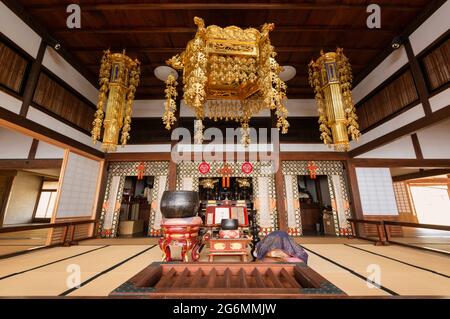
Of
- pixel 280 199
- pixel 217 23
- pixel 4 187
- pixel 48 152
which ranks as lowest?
pixel 280 199

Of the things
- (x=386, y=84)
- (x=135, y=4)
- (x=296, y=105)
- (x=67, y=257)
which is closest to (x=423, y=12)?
(x=386, y=84)

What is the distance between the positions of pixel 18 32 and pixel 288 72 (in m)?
5.88

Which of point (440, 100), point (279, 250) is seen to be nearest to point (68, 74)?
point (279, 250)

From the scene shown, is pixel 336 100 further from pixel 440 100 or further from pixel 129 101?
pixel 129 101

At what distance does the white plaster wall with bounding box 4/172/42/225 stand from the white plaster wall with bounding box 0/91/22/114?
6.52 m

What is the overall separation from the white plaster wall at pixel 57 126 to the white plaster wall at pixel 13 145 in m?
1.89

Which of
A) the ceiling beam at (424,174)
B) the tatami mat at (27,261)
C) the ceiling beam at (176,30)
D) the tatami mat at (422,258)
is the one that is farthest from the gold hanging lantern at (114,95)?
the ceiling beam at (424,174)

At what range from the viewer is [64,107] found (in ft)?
14.8

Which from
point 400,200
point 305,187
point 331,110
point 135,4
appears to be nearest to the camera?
point 135,4

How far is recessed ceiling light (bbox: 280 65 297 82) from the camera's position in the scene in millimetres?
5076

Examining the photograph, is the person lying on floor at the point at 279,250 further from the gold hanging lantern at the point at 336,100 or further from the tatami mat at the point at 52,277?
the gold hanging lantern at the point at 336,100

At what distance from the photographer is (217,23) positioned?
13.1 ft
